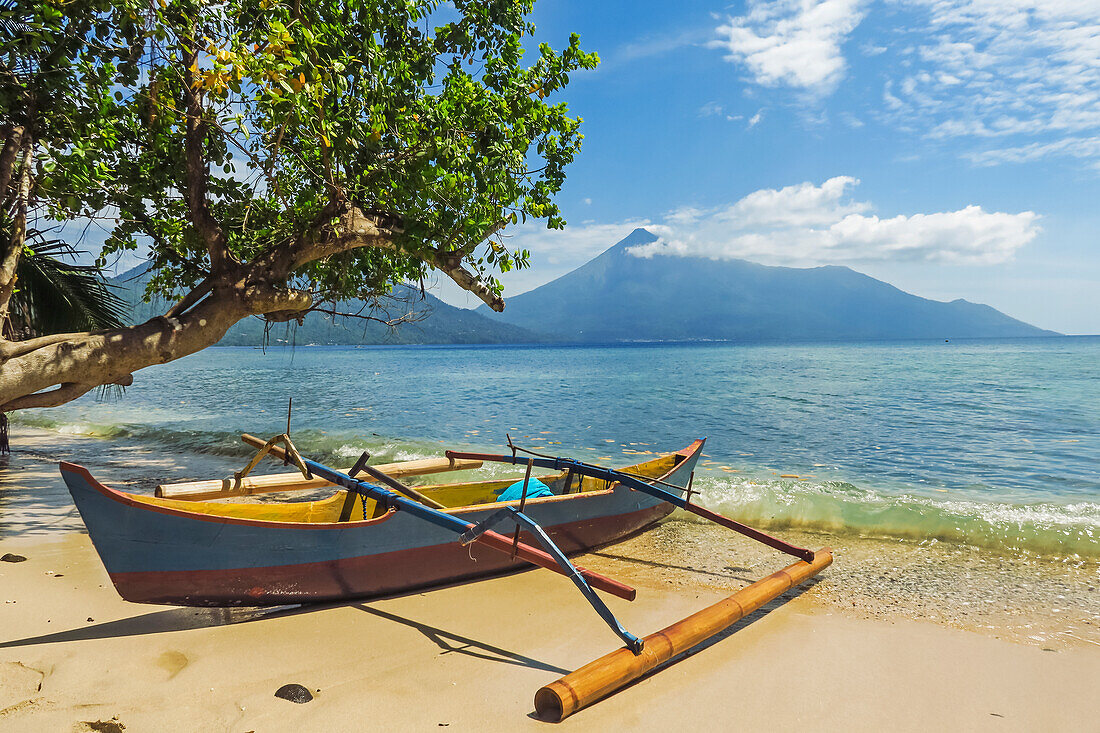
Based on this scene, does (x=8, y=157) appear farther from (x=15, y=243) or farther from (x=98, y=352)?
(x=98, y=352)

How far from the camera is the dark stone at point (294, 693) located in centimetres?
372

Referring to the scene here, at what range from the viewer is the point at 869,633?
5.15 m

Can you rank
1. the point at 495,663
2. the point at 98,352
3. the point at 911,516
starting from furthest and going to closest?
the point at 911,516 < the point at 98,352 < the point at 495,663

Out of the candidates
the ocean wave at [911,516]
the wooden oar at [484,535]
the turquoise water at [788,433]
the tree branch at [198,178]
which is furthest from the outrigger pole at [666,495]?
the tree branch at [198,178]

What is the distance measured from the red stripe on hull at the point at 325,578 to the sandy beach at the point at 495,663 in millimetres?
170

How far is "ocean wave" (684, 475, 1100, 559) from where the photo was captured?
8.32 metres

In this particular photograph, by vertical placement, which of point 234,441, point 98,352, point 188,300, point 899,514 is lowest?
point 234,441

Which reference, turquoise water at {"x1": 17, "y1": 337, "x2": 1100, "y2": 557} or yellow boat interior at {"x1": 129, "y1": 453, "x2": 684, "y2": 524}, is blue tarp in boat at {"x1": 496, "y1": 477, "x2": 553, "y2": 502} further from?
turquoise water at {"x1": 17, "y1": 337, "x2": 1100, "y2": 557}

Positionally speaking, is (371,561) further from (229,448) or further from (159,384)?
(159,384)

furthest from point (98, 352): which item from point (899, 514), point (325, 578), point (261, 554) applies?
point (899, 514)

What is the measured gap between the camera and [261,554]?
457 cm

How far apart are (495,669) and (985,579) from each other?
5.90 m

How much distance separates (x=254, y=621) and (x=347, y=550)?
35.5 inches

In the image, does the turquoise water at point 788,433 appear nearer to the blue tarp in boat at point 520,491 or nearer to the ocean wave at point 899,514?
the ocean wave at point 899,514
